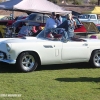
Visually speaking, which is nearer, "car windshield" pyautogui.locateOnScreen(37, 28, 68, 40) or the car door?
the car door

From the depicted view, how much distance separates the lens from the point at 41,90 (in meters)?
5.61

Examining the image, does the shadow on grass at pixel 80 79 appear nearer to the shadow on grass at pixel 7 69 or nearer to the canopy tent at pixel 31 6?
the shadow on grass at pixel 7 69

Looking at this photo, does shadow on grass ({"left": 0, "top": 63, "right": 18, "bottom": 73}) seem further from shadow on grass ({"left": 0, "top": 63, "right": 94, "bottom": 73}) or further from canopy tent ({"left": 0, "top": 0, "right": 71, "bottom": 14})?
canopy tent ({"left": 0, "top": 0, "right": 71, "bottom": 14})

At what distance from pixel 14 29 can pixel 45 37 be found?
16.1 ft

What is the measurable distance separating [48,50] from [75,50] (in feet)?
2.72

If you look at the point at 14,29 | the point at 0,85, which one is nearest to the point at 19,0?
the point at 14,29

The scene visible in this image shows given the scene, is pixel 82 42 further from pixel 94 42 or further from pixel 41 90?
pixel 41 90

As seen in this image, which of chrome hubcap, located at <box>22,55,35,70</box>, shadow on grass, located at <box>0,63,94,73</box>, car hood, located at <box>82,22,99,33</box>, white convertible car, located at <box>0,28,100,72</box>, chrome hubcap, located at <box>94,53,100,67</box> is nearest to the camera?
white convertible car, located at <box>0,28,100,72</box>

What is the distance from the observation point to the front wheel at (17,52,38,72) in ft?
23.5

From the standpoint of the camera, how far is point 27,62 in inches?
286

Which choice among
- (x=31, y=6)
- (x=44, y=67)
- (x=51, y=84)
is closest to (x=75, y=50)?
(x=44, y=67)

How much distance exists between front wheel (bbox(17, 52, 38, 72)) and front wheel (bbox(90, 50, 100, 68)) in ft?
5.83

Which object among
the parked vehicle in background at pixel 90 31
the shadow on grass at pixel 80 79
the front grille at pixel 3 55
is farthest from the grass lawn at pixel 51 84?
the parked vehicle in background at pixel 90 31

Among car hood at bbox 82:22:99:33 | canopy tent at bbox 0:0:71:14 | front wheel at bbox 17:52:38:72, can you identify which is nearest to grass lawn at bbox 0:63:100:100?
front wheel at bbox 17:52:38:72
